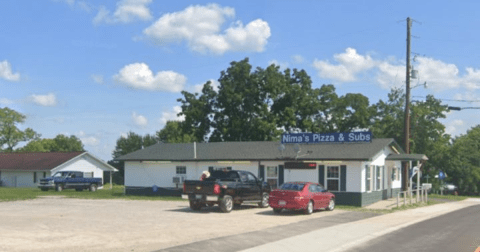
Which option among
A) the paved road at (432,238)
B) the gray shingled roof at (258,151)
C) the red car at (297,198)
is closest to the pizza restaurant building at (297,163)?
the gray shingled roof at (258,151)

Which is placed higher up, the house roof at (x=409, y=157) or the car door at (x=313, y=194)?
the house roof at (x=409, y=157)

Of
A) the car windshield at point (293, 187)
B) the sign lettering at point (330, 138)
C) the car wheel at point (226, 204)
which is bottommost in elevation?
the car wheel at point (226, 204)

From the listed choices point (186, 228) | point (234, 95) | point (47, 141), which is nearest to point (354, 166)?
point (186, 228)

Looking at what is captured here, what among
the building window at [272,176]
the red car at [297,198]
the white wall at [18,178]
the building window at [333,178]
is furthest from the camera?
the white wall at [18,178]

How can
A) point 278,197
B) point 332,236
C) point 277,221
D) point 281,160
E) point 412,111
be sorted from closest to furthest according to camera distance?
point 332,236 → point 277,221 → point 278,197 → point 281,160 → point 412,111

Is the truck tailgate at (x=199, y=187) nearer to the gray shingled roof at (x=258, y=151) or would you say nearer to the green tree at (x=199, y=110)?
the gray shingled roof at (x=258, y=151)

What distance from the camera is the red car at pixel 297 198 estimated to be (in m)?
24.7

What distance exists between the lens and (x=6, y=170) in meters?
66.5

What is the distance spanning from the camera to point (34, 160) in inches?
2672

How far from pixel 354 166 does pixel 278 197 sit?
8.33 m

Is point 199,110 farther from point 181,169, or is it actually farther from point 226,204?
point 226,204

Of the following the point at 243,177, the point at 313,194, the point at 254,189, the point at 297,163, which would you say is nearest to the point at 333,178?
the point at 297,163

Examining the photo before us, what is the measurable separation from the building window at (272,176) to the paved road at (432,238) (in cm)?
1373

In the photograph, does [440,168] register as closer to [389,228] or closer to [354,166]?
[354,166]
